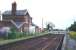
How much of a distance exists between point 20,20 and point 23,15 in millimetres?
2659

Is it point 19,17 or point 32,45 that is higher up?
point 19,17

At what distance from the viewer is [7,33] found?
5706cm

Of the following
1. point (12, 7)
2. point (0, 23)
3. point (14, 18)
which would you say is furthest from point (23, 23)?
point (0, 23)

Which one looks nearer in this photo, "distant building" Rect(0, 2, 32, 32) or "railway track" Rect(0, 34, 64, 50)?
"railway track" Rect(0, 34, 64, 50)

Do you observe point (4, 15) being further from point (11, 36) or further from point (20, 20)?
point (11, 36)

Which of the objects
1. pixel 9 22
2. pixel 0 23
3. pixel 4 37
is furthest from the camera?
pixel 9 22

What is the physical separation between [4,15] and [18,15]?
634 centimetres

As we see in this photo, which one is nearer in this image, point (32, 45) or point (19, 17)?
point (32, 45)

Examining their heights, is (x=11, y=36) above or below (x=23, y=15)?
below

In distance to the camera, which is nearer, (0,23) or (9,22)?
(0,23)

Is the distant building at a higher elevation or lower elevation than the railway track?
higher

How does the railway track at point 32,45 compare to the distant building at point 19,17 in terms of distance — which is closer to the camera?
the railway track at point 32,45

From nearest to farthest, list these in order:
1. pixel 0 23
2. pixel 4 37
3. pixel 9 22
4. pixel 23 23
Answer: pixel 4 37
pixel 0 23
pixel 9 22
pixel 23 23

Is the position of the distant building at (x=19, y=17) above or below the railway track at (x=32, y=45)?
above
